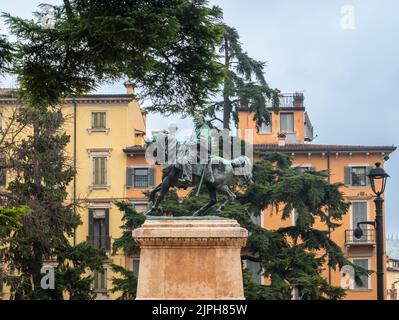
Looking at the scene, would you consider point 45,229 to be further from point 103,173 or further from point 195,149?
point 195,149

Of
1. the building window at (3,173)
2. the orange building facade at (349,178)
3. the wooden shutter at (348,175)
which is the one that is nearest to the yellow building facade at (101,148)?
the building window at (3,173)

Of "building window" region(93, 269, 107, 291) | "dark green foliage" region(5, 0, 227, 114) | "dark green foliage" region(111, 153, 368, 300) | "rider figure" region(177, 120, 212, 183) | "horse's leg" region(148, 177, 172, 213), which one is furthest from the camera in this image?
"building window" region(93, 269, 107, 291)

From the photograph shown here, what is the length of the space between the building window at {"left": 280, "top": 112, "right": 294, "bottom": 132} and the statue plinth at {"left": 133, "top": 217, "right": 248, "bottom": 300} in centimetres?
3839

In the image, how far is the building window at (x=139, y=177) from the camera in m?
55.8

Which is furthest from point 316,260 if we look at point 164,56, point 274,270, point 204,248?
point 164,56

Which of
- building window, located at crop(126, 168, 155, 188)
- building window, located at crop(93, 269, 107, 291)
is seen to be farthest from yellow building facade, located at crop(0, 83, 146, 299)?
building window, located at crop(93, 269, 107, 291)

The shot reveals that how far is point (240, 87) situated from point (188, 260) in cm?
2513

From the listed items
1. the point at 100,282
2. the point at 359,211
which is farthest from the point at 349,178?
the point at 100,282

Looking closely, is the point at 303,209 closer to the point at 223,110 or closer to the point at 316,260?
the point at 316,260

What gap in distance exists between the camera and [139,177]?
56.0 metres

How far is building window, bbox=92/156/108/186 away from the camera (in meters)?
56.0

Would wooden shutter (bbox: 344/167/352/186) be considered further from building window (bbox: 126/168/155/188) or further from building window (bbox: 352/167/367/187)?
building window (bbox: 126/168/155/188)

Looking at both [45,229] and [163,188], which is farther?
[45,229]

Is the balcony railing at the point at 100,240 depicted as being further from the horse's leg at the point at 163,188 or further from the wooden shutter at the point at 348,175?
the horse's leg at the point at 163,188
